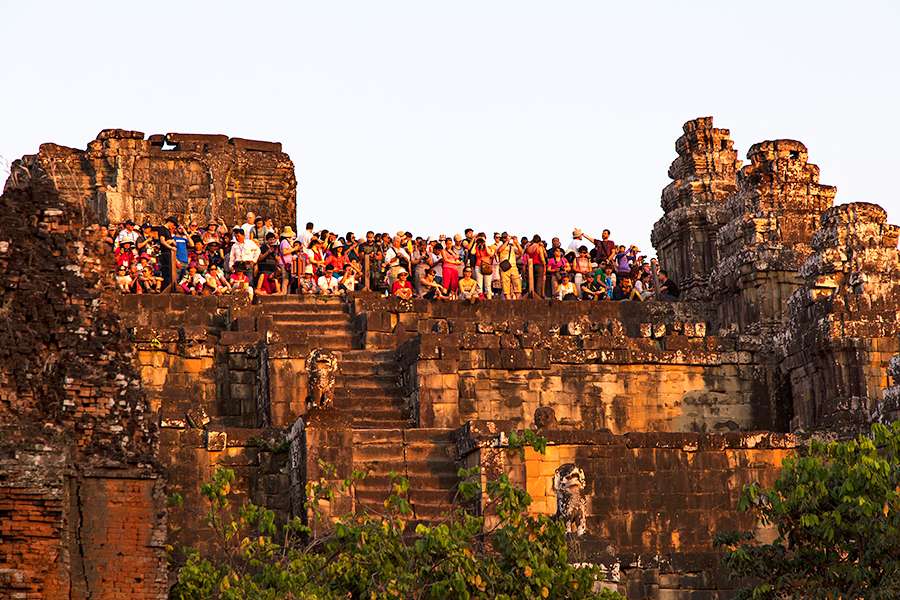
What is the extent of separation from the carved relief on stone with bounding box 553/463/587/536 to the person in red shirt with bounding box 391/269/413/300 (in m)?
9.95

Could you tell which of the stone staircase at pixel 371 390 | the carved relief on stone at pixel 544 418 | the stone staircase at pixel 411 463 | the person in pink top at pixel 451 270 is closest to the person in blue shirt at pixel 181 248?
the person in pink top at pixel 451 270

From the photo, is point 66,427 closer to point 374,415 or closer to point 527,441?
point 527,441

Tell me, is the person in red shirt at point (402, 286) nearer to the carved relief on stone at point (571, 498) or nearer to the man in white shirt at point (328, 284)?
the man in white shirt at point (328, 284)

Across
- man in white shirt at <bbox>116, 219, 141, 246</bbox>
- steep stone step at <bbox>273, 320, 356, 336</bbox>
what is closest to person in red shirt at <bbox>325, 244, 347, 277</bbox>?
steep stone step at <bbox>273, 320, 356, 336</bbox>

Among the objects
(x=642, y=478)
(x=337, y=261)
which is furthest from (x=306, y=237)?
(x=642, y=478)

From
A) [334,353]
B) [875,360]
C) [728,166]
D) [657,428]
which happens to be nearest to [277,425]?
[334,353]

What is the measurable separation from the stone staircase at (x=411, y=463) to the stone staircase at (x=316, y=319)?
512 centimetres

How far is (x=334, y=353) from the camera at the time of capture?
133ft

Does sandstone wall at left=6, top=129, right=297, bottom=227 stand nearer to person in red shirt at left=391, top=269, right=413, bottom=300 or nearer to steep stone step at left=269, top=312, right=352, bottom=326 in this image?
person in red shirt at left=391, top=269, right=413, bottom=300

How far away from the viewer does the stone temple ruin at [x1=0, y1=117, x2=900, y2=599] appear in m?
28.3

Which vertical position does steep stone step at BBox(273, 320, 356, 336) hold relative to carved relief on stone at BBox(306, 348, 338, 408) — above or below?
above

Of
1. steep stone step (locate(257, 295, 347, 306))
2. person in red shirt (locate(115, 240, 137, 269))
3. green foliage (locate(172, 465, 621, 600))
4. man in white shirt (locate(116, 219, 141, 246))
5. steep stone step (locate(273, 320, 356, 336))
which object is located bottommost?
green foliage (locate(172, 465, 621, 600))

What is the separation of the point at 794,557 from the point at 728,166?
20.3m

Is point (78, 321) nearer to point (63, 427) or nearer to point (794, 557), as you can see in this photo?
point (63, 427)
